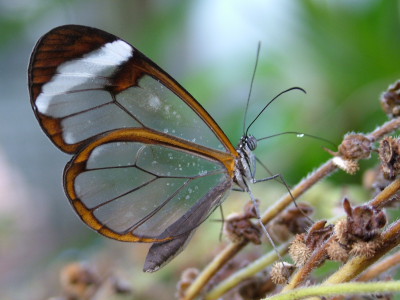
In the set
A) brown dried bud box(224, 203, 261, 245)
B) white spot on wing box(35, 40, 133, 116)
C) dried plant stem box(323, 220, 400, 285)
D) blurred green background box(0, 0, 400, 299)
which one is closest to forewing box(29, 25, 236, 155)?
white spot on wing box(35, 40, 133, 116)

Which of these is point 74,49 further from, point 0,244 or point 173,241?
point 0,244

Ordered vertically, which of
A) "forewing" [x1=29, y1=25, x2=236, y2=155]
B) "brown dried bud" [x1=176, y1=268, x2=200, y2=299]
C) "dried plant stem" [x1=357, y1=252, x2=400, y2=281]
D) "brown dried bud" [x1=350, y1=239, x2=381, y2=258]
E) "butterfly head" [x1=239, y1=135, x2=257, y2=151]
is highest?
"forewing" [x1=29, y1=25, x2=236, y2=155]

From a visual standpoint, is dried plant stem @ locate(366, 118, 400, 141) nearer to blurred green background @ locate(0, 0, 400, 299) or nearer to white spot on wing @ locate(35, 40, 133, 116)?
blurred green background @ locate(0, 0, 400, 299)

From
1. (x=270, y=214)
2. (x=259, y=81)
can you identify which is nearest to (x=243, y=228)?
(x=270, y=214)

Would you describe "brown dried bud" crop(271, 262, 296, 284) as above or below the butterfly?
below

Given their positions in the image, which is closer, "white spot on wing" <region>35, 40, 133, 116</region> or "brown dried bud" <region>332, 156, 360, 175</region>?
"brown dried bud" <region>332, 156, 360, 175</region>

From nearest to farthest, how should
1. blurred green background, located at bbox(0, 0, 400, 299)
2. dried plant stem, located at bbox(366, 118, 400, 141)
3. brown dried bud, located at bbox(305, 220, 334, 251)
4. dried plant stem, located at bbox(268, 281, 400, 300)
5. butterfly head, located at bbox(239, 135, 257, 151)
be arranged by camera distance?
dried plant stem, located at bbox(268, 281, 400, 300)
brown dried bud, located at bbox(305, 220, 334, 251)
dried plant stem, located at bbox(366, 118, 400, 141)
butterfly head, located at bbox(239, 135, 257, 151)
blurred green background, located at bbox(0, 0, 400, 299)

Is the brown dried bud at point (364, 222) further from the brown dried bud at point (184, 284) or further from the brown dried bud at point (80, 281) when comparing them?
the brown dried bud at point (80, 281)

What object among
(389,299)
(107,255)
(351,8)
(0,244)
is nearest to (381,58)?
(351,8)

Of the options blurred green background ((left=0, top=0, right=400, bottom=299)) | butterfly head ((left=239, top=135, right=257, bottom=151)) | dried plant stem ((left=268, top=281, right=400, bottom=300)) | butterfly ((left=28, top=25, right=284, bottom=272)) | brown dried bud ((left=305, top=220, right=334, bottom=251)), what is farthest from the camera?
blurred green background ((left=0, top=0, right=400, bottom=299))
